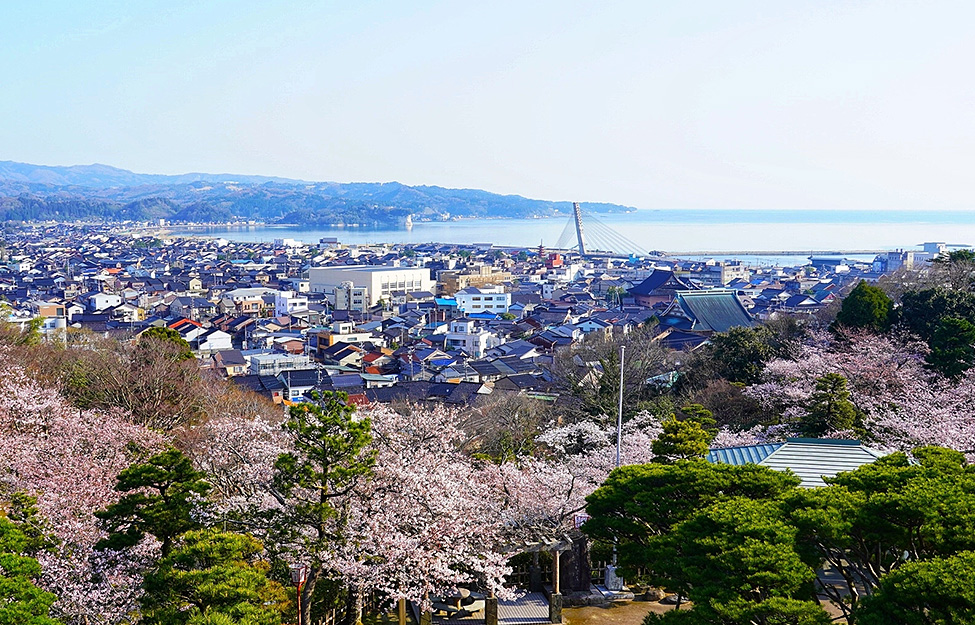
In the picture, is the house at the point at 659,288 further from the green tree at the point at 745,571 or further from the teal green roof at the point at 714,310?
the green tree at the point at 745,571

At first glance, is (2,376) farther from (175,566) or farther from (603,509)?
(603,509)

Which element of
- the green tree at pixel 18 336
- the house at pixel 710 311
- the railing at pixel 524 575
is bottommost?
the railing at pixel 524 575

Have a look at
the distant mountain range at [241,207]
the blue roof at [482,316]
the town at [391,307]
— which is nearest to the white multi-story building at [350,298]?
the town at [391,307]

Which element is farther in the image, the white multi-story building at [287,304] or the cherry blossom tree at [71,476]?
the white multi-story building at [287,304]

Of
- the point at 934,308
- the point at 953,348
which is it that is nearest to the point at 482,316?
the point at 934,308

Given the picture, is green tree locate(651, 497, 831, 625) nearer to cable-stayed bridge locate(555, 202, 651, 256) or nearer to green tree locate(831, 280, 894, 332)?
green tree locate(831, 280, 894, 332)

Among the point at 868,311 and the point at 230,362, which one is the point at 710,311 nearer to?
the point at 868,311

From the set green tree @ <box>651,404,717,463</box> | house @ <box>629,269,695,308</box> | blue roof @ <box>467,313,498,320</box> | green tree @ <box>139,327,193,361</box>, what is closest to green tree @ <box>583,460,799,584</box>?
green tree @ <box>651,404,717,463</box>
